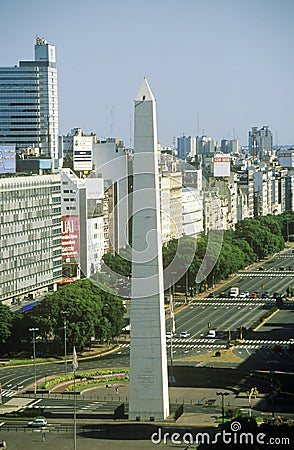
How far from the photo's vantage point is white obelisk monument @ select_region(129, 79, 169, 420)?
40875 millimetres

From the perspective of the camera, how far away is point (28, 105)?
142m

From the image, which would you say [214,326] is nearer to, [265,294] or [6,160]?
[265,294]

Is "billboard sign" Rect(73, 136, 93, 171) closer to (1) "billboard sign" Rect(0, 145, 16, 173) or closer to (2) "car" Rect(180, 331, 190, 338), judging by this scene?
(1) "billboard sign" Rect(0, 145, 16, 173)

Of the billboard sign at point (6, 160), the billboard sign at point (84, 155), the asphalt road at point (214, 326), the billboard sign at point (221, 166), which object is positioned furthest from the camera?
the billboard sign at point (221, 166)

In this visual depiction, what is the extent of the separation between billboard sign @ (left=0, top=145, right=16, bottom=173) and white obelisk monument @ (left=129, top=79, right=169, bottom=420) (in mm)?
37925

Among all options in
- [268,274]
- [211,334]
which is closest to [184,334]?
[211,334]

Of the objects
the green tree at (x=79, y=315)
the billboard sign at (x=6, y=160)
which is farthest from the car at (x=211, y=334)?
the billboard sign at (x=6, y=160)

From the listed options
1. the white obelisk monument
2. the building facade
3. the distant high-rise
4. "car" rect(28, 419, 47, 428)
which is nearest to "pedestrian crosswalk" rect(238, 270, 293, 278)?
the building facade

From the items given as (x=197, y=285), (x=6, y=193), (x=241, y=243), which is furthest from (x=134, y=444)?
(x=241, y=243)

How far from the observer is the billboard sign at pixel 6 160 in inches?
3093

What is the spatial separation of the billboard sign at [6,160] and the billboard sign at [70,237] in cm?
959

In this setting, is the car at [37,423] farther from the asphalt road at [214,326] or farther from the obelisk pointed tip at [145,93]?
the obelisk pointed tip at [145,93]

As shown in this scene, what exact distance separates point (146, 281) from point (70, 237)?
4744 centimetres

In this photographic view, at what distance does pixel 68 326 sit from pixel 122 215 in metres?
40.1
